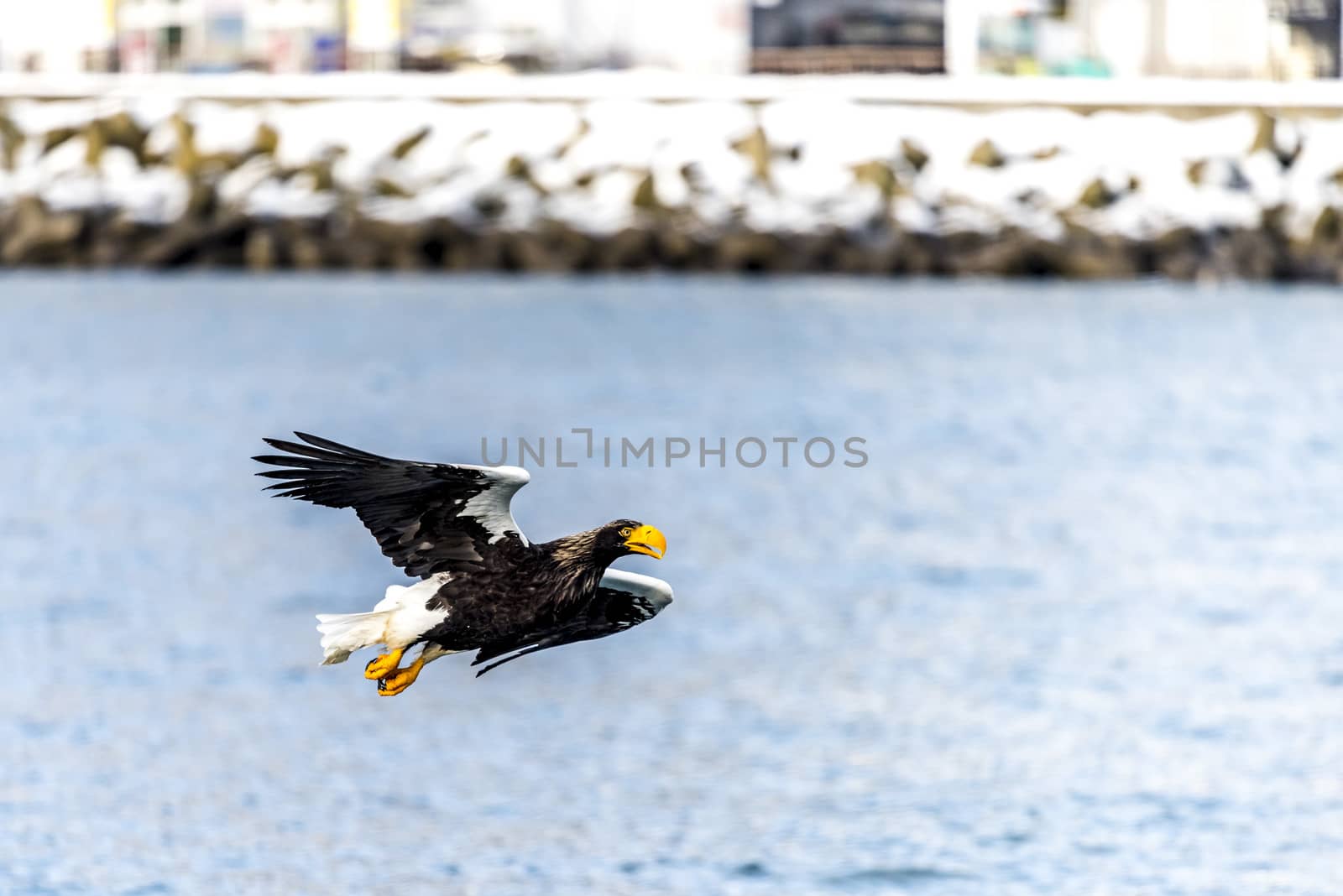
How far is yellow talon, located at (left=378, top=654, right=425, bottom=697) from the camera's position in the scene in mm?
3342

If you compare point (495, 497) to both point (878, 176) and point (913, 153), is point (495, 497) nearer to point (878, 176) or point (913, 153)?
point (878, 176)

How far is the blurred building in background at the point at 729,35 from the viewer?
10075 cm

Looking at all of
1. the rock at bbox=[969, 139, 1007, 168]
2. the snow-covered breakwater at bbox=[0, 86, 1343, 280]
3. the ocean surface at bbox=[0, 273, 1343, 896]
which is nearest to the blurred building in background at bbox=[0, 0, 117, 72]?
the snow-covered breakwater at bbox=[0, 86, 1343, 280]

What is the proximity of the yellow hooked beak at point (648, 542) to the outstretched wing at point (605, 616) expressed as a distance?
0.04 meters

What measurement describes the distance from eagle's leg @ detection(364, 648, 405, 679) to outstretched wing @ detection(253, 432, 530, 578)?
15 cm

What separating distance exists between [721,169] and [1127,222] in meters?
18.0

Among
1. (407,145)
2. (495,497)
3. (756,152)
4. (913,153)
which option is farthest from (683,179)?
(495,497)

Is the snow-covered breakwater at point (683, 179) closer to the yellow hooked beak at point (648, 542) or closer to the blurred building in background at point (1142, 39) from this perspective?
the blurred building in background at point (1142, 39)

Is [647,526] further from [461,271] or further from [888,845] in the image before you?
[461,271]

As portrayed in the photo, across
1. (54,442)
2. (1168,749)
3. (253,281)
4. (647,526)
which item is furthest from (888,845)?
(253,281)

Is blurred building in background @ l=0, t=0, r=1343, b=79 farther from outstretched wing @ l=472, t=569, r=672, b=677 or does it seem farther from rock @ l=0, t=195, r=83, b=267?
outstretched wing @ l=472, t=569, r=672, b=677

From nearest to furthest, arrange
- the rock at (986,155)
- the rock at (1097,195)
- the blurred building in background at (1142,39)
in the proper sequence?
the rock at (1097,195)
the rock at (986,155)
the blurred building in background at (1142,39)

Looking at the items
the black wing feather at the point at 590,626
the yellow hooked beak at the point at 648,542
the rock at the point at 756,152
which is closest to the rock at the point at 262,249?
the rock at the point at 756,152

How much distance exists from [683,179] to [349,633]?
96.2 m
